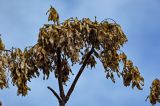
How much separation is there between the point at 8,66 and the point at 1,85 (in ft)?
2.74

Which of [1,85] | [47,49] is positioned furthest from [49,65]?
[1,85]

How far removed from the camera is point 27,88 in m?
19.1

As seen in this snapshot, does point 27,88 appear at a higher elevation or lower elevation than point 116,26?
lower

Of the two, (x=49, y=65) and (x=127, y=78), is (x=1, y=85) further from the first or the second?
(x=127, y=78)

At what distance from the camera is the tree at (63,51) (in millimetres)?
19188

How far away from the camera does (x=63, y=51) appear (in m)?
19.4

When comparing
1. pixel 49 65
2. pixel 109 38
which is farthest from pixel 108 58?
pixel 49 65

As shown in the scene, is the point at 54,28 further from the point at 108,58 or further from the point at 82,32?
the point at 108,58

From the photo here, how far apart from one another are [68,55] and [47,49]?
78 centimetres

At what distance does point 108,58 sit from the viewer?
20234 mm

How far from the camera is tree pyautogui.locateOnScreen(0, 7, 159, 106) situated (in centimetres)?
1919

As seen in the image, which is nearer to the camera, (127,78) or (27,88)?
(27,88)

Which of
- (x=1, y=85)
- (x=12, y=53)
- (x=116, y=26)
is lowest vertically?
(x=1, y=85)

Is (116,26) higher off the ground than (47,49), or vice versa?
(116,26)
